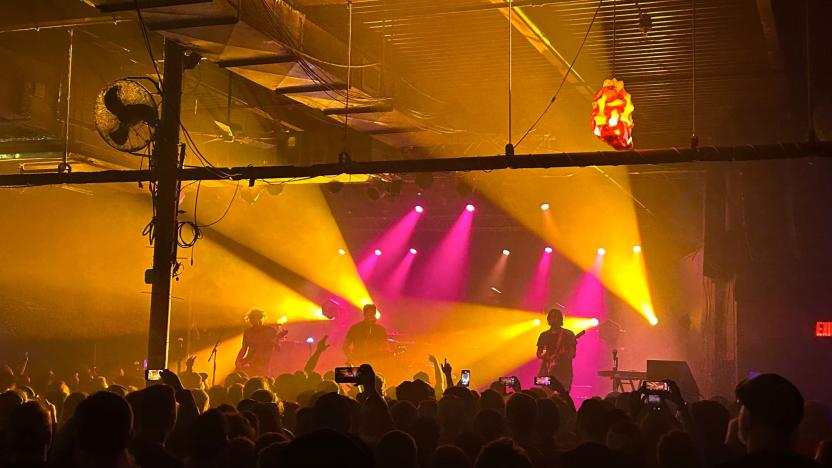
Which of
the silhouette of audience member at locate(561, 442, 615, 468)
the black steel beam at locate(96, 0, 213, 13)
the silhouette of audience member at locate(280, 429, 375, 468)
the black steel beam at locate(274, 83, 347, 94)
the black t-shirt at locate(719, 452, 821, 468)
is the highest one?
the black steel beam at locate(96, 0, 213, 13)

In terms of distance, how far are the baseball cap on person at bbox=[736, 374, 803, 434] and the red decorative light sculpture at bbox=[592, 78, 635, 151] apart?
5.44 metres

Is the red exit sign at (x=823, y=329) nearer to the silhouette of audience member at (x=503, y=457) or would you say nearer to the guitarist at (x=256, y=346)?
the guitarist at (x=256, y=346)

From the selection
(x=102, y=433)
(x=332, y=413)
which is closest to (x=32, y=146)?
(x=332, y=413)

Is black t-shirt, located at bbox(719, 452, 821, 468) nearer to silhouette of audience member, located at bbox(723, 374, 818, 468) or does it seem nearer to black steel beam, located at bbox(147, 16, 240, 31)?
silhouette of audience member, located at bbox(723, 374, 818, 468)

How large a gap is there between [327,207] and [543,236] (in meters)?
6.22

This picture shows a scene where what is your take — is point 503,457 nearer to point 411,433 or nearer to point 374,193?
point 411,433

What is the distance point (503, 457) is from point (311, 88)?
819 centimetres

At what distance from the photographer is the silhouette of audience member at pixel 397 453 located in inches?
174

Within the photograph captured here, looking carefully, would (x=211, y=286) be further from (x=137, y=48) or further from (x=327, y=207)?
(x=137, y=48)

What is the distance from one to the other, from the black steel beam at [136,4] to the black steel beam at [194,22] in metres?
0.36

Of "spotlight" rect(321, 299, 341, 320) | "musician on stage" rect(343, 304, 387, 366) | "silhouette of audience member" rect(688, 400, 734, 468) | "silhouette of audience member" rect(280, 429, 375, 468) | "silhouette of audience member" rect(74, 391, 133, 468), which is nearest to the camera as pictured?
"silhouette of audience member" rect(280, 429, 375, 468)

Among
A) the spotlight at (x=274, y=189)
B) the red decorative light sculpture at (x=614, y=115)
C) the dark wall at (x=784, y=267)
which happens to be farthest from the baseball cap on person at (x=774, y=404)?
the spotlight at (x=274, y=189)

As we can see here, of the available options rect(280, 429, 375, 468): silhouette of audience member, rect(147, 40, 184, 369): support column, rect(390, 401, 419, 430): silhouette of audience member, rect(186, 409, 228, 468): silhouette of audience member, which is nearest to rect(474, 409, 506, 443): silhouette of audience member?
rect(390, 401, 419, 430): silhouette of audience member

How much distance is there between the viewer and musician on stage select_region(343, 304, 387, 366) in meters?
14.9
